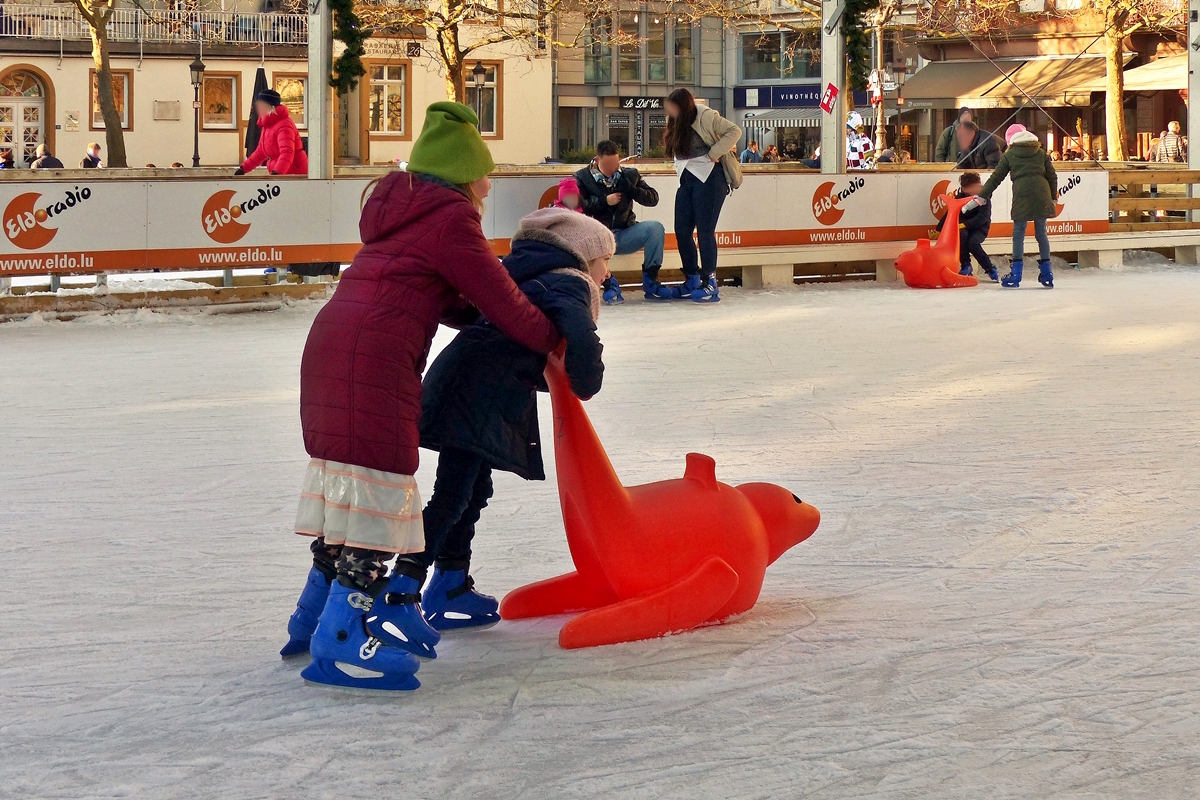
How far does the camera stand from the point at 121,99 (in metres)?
38.9

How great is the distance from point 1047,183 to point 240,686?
1199 cm

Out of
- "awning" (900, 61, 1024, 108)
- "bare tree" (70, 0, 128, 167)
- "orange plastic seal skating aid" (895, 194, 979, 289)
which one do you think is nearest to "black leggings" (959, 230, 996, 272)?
"orange plastic seal skating aid" (895, 194, 979, 289)

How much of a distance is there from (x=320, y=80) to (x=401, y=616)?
30.5ft

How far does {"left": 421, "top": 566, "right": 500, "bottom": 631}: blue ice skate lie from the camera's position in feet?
12.5

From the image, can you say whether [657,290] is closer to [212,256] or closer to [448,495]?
[212,256]

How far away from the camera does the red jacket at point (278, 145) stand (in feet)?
40.5

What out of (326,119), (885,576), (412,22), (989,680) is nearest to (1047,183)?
(326,119)

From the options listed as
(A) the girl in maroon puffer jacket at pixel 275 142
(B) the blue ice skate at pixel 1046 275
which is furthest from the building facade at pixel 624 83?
(A) the girl in maroon puffer jacket at pixel 275 142

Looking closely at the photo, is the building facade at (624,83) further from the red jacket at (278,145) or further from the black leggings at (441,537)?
the black leggings at (441,537)

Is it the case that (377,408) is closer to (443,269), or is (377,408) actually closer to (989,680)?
(443,269)

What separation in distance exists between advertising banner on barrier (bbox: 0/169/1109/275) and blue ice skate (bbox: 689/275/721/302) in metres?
0.84

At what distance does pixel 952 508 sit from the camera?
16.9ft

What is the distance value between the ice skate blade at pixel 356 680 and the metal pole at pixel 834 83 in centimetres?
1169

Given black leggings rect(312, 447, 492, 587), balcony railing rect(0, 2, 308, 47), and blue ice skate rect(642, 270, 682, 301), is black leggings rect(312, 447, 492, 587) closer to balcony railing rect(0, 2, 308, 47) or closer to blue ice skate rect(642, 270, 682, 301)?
blue ice skate rect(642, 270, 682, 301)
